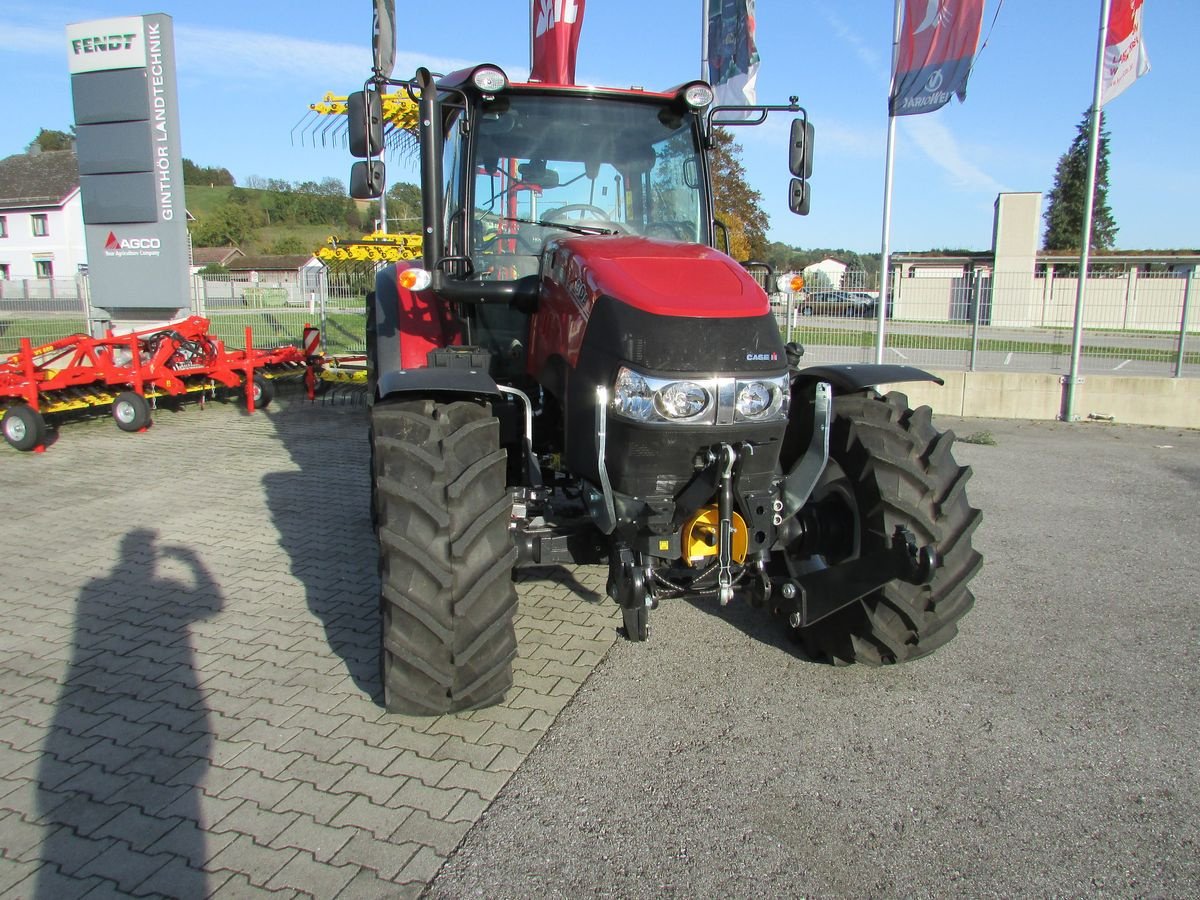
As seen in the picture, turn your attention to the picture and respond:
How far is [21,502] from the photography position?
6.79m

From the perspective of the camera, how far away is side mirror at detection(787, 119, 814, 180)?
14.9ft

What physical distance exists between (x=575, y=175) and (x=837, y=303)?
31.5ft

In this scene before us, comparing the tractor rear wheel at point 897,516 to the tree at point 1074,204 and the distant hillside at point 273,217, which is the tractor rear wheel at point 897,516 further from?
the distant hillside at point 273,217

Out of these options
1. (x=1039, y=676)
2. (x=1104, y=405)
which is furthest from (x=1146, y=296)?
(x=1039, y=676)

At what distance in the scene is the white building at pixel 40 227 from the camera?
163ft

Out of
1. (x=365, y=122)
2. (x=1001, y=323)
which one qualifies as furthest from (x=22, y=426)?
(x=1001, y=323)

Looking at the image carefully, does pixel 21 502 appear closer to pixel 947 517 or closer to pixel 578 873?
pixel 578 873

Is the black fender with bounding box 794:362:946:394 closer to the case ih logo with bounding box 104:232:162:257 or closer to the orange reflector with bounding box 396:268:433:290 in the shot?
the orange reflector with bounding box 396:268:433:290

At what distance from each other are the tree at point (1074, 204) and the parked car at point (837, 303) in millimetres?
47262

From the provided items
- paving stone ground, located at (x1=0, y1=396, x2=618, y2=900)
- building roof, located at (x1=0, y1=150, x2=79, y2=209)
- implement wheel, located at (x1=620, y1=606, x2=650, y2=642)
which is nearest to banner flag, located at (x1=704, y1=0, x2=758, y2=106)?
paving stone ground, located at (x1=0, y1=396, x2=618, y2=900)

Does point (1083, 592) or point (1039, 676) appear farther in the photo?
point (1083, 592)

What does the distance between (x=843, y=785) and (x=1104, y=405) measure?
409 inches

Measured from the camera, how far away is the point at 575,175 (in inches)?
173

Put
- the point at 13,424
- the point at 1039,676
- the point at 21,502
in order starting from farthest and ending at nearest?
the point at 13,424 → the point at 21,502 → the point at 1039,676
